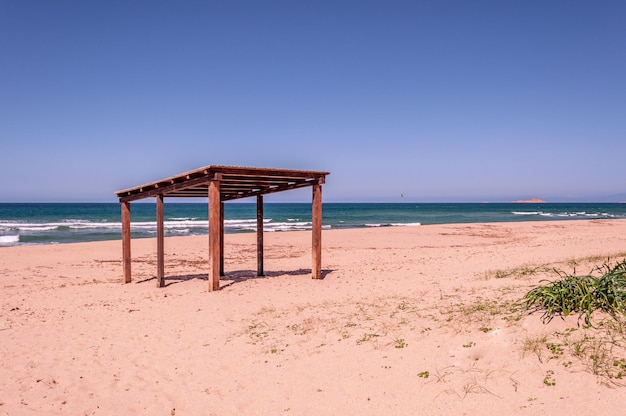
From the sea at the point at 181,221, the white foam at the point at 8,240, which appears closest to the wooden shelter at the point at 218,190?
the sea at the point at 181,221

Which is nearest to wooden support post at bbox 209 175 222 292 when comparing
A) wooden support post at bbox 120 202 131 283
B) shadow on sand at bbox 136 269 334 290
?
shadow on sand at bbox 136 269 334 290

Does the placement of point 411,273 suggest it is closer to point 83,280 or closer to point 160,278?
point 160,278

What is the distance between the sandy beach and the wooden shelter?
3.31ft

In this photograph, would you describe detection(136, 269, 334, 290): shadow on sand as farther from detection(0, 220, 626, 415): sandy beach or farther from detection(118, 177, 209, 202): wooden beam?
detection(118, 177, 209, 202): wooden beam

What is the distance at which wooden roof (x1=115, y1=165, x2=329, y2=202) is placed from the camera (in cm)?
887

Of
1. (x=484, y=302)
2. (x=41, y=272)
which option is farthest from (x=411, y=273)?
(x=41, y=272)

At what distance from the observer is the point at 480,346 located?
4637mm

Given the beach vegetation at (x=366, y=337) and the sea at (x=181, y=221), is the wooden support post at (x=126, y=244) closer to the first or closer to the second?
the beach vegetation at (x=366, y=337)

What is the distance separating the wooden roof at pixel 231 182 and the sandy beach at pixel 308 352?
8.02 ft

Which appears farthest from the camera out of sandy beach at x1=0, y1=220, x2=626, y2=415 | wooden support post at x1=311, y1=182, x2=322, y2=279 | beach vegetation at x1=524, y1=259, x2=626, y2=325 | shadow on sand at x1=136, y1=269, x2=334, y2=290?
shadow on sand at x1=136, y1=269, x2=334, y2=290

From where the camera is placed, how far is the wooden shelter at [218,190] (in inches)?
354

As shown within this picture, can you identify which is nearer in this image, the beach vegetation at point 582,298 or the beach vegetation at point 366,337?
the beach vegetation at point 582,298

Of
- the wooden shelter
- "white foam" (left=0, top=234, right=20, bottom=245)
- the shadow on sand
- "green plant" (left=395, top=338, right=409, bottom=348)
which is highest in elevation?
the wooden shelter

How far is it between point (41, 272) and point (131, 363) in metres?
10.3
